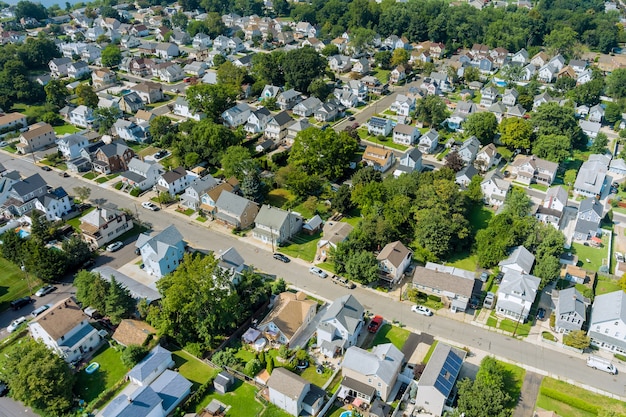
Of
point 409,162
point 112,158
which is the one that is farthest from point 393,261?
point 112,158

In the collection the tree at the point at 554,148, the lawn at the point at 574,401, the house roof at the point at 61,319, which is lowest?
the lawn at the point at 574,401

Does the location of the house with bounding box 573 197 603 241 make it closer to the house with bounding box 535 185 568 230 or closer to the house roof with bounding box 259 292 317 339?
the house with bounding box 535 185 568 230

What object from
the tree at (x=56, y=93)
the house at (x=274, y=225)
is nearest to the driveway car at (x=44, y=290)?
the house at (x=274, y=225)

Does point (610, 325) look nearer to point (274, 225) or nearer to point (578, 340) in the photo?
point (578, 340)

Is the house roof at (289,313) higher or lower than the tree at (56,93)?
lower

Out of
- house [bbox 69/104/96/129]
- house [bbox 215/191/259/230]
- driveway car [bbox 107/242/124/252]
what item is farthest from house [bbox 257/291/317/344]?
house [bbox 69/104/96/129]

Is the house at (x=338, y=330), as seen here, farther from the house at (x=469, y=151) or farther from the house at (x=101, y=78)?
the house at (x=101, y=78)

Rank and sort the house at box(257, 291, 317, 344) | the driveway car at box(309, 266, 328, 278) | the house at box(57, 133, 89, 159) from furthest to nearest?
1. the house at box(57, 133, 89, 159)
2. the driveway car at box(309, 266, 328, 278)
3. the house at box(257, 291, 317, 344)
